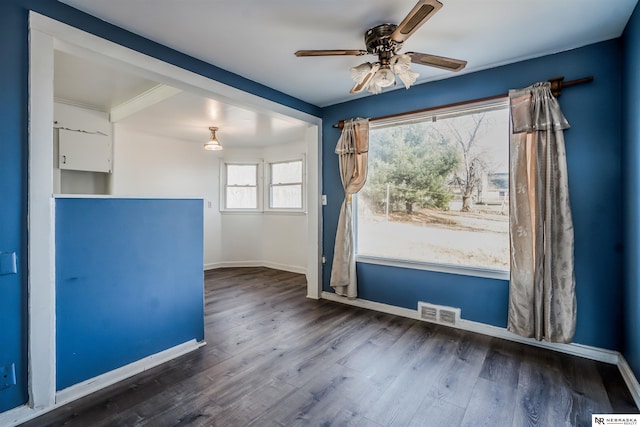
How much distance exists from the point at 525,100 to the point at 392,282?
2202 mm

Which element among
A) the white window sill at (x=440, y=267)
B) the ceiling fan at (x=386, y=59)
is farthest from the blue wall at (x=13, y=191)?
the white window sill at (x=440, y=267)

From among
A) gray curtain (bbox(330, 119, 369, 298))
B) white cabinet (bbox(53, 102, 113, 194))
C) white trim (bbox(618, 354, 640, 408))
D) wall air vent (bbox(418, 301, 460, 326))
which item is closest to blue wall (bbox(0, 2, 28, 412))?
white cabinet (bbox(53, 102, 113, 194))

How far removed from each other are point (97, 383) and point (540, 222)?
3.57m

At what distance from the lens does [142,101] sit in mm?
3602

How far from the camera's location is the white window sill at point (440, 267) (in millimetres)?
2833

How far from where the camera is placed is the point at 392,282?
3479mm

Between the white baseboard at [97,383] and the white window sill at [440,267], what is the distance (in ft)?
6.68

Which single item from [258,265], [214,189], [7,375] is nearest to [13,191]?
[7,375]

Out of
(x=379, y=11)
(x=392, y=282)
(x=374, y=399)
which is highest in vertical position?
(x=379, y=11)

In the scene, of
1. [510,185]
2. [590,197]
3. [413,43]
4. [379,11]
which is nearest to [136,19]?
[379,11]

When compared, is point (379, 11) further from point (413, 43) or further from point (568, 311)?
point (568, 311)

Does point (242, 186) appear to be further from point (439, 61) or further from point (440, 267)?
point (439, 61)

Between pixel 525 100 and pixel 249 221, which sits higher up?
pixel 525 100

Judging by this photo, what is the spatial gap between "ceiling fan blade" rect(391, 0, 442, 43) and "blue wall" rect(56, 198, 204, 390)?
209cm
